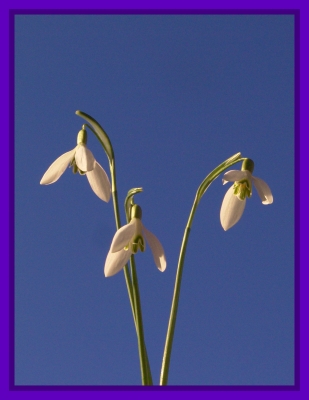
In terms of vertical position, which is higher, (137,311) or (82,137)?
(82,137)

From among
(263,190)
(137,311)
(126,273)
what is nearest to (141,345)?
(137,311)

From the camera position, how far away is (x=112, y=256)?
1.40 m

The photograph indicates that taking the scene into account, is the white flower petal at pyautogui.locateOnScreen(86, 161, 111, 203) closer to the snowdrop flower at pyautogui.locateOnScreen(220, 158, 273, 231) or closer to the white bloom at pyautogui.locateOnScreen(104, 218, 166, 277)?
the white bloom at pyautogui.locateOnScreen(104, 218, 166, 277)

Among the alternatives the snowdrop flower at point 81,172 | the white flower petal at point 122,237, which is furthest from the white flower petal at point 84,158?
the white flower petal at point 122,237

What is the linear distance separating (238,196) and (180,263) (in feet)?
1.06

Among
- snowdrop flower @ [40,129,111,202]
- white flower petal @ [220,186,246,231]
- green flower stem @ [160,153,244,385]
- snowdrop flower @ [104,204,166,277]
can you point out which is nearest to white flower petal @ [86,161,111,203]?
snowdrop flower @ [40,129,111,202]

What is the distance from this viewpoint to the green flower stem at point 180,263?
4.43ft

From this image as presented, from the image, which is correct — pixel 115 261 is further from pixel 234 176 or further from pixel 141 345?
pixel 234 176

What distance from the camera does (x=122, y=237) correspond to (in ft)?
4.46

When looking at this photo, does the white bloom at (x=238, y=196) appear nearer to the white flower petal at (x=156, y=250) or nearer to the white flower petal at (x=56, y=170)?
the white flower petal at (x=156, y=250)
